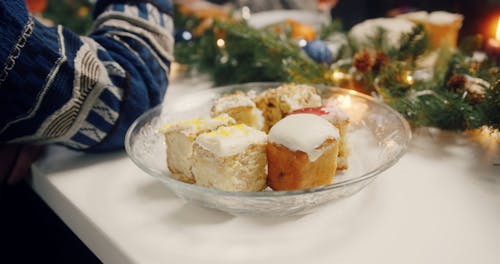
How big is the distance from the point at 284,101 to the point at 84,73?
293 mm

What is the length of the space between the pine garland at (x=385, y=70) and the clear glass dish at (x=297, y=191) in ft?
0.24

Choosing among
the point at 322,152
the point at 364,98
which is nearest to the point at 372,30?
the point at 364,98

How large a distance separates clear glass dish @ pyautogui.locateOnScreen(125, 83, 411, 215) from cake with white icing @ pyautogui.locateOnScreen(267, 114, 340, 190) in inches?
1.1

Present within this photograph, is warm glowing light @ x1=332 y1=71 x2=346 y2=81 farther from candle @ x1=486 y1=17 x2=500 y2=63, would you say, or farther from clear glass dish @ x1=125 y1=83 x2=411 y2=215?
candle @ x1=486 y1=17 x2=500 y2=63

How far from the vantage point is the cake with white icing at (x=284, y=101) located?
632mm

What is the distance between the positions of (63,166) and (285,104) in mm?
378

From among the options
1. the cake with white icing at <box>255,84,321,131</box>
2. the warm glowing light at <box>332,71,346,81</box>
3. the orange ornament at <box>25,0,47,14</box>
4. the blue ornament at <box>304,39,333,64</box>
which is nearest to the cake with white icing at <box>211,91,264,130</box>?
the cake with white icing at <box>255,84,321,131</box>

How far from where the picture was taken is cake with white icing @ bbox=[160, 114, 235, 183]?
0.55m

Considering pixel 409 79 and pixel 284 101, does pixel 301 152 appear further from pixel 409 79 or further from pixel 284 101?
pixel 409 79

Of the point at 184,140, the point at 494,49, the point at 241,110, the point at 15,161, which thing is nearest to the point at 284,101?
the point at 241,110

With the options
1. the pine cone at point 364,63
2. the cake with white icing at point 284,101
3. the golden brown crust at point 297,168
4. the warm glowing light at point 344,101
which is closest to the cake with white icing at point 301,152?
the golden brown crust at point 297,168

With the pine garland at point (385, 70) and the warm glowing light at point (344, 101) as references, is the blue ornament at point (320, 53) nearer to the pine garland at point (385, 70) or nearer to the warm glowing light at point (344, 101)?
the pine garland at point (385, 70)

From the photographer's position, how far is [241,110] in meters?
0.63

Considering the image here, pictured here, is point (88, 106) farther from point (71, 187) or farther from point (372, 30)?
point (372, 30)
